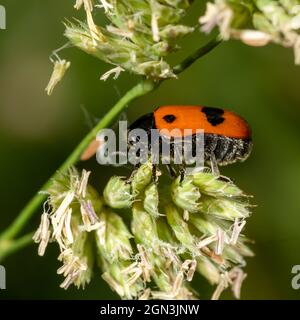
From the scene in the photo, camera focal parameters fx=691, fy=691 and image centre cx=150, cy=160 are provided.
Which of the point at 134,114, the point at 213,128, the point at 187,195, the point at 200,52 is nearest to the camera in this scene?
the point at 200,52

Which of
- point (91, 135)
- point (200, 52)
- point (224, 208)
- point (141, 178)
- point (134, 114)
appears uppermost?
point (134, 114)

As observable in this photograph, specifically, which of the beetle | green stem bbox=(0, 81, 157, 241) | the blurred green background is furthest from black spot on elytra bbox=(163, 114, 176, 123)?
the blurred green background

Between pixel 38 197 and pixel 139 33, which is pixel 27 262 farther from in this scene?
pixel 139 33

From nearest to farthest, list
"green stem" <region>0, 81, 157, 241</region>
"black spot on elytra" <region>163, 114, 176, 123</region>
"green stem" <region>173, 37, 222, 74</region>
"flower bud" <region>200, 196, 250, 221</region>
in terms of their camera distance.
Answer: "green stem" <region>173, 37, 222, 74</region> < "green stem" <region>0, 81, 157, 241</region> < "flower bud" <region>200, 196, 250, 221</region> < "black spot on elytra" <region>163, 114, 176, 123</region>

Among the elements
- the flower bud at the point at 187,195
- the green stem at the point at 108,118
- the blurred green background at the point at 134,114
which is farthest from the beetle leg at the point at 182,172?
the blurred green background at the point at 134,114

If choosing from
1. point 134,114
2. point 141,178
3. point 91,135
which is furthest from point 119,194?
point 134,114

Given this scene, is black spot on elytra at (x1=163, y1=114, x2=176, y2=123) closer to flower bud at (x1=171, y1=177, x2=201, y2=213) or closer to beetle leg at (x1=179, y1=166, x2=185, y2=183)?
beetle leg at (x1=179, y1=166, x2=185, y2=183)

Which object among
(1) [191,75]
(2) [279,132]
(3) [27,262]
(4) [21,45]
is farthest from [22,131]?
(2) [279,132]

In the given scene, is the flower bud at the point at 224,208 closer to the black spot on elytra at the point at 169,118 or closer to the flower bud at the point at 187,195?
the flower bud at the point at 187,195

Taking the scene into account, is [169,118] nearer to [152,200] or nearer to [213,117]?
[213,117]

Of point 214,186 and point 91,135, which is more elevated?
point 91,135
